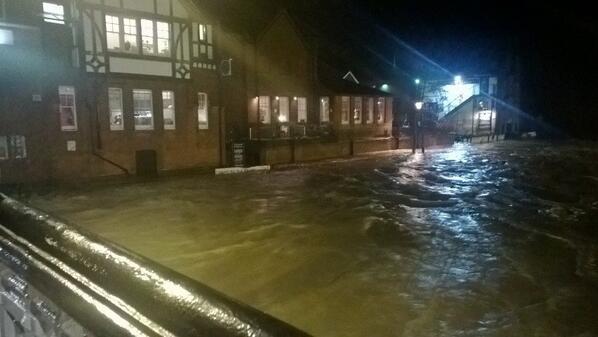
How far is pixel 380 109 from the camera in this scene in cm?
4003

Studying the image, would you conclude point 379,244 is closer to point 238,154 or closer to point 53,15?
point 238,154

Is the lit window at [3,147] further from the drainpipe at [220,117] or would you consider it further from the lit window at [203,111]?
the drainpipe at [220,117]

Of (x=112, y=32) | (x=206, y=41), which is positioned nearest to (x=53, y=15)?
(x=112, y=32)

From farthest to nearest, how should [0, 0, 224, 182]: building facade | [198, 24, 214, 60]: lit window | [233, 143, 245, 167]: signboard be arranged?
[198, 24, 214, 60]: lit window
[233, 143, 245, 167]: signboard
[0, 0, 224, 182]: building facade

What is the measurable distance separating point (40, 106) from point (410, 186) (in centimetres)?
1453

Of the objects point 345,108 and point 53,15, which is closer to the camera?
point 53,15

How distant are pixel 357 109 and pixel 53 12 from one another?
74.9 feet

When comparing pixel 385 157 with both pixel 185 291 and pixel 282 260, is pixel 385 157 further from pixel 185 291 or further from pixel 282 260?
pixel 185 291

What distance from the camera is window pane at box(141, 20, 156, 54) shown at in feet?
73.2

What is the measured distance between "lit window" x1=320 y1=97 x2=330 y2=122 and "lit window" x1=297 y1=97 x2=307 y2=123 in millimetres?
1478

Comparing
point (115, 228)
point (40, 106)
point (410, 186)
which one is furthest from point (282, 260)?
point (40, 106)

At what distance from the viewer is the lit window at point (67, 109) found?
810 inches

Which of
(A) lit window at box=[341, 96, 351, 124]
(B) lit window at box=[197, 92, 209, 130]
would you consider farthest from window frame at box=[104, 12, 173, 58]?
(A) lit window at box=[341, 96, 351, 124]

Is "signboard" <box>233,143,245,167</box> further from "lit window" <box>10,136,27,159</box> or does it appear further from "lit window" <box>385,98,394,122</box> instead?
"lit window" <box>385,98,394,122</box>
